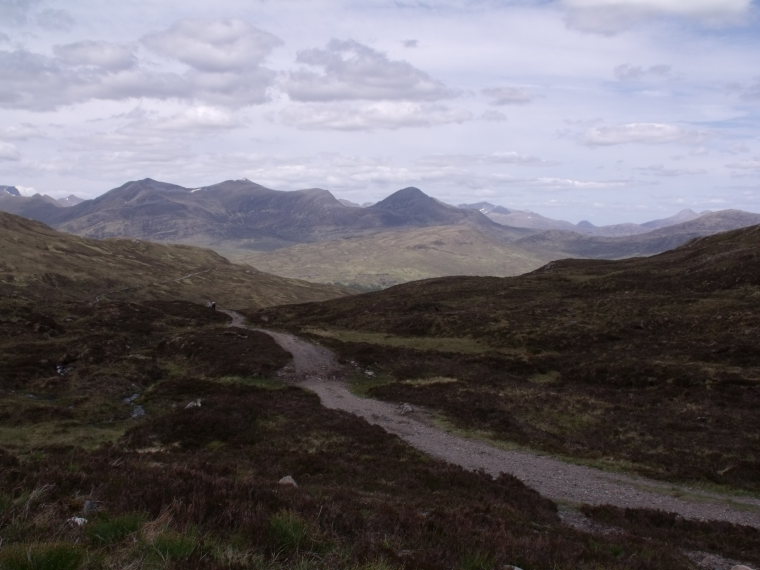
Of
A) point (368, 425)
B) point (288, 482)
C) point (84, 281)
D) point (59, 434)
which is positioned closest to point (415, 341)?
point (368, 425)

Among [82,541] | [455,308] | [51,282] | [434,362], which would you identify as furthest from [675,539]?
[51,282]

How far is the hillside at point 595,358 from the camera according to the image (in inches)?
1202

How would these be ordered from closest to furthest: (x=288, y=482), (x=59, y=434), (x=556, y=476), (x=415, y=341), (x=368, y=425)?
(x=288, y=482) → (x=556, y=476) → (x=59, y=434) → (x=368, y=425) → (x=415, y=341)

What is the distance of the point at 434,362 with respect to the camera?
53656 mm

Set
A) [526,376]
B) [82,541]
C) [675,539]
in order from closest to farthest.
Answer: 1. [82,541]
2. [675,539]
3. [526,376]

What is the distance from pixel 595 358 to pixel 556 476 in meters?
27.4

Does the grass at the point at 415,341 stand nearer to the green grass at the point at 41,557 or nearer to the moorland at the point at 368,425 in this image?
the moorland at the point at 368,425

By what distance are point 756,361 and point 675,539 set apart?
111 ft

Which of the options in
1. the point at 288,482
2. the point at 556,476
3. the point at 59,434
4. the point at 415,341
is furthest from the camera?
the point at 415,341

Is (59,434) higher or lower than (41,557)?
lower

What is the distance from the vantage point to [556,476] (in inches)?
1002

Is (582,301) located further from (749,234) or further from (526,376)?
(749,234)

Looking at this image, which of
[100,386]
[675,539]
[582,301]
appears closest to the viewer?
[675,539]

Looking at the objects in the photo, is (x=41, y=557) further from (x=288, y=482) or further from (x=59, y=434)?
(x=59, y=434)
